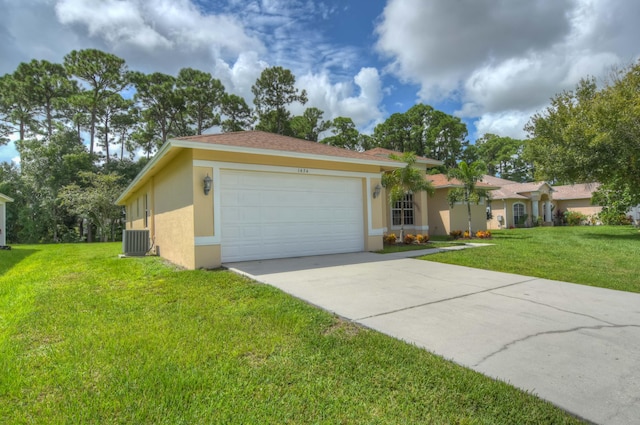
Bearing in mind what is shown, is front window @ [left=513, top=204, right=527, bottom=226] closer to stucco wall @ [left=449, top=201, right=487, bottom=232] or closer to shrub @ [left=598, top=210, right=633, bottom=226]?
shrub @ [left=598, top=210, right=633, bottom=226]

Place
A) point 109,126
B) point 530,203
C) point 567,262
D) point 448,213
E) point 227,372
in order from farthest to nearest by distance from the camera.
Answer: point 109,126
point 530,203
point 448,213
point 567,262
point 227,372

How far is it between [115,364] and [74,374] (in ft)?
0.92

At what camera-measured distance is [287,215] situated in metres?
8.60

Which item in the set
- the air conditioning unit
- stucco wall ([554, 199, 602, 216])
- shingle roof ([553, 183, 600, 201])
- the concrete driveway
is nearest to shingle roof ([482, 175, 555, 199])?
shingle roof ([553, 183, 600, 201])

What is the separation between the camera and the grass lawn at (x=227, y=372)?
82.7 inches

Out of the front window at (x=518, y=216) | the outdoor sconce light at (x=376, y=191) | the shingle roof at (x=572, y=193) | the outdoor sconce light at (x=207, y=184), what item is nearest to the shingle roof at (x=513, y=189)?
the front window at (x=518, y=216)

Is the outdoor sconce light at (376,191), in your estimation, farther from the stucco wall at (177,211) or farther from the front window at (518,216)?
the front window at (518,216)

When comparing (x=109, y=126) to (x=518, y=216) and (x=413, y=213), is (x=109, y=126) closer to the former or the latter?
(x=413, y=213)

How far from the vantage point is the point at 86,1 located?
8.23 m

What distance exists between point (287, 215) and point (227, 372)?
6.12 metres

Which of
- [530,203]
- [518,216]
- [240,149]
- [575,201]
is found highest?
[240,149]

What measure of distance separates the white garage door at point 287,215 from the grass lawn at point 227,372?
3.57 meters

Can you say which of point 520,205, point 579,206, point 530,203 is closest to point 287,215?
point 520,205

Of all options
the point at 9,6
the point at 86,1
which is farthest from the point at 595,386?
the point at 9,6
